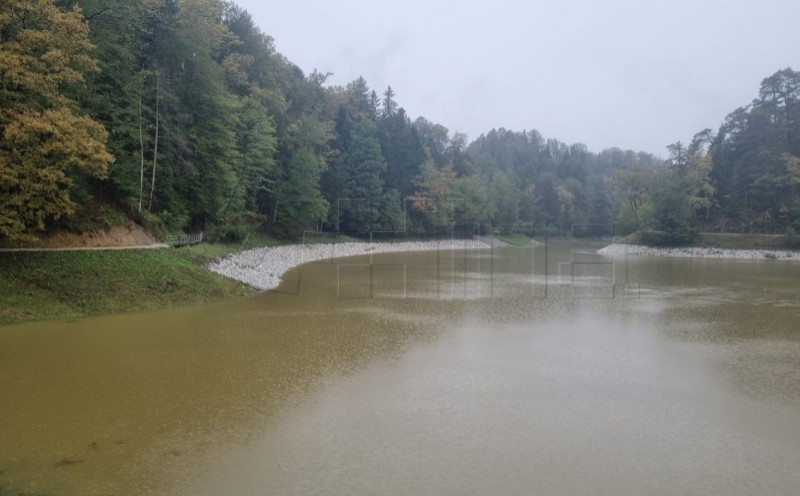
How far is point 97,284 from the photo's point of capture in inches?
642

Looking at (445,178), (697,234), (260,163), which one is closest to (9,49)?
(260,163)

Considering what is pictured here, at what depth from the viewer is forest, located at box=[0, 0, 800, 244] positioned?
15.2 m

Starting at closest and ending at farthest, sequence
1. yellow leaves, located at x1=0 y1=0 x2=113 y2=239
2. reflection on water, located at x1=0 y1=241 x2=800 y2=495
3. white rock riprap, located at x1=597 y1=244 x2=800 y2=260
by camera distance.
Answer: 1. reflection on water, located at x1=0 y1=241 x2=800 y2=495
2. yellow leaves, located at x1=0 y1=0 x2=113 y2=239
3. white rock riprap, located at x1=597 y1=244 x2=800 y2=260

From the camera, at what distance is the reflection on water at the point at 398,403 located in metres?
6.41

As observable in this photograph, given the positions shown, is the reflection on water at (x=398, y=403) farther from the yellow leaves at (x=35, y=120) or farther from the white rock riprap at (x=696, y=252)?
the white rock riprap at (x=696, y=252)

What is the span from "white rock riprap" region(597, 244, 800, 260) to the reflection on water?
126 ft

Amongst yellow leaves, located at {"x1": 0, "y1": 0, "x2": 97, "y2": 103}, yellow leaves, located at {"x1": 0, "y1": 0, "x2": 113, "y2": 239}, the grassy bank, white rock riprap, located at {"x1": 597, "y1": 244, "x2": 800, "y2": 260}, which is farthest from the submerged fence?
white rock riprap, located at {"x1": 597, "y1": 244, "x2": 800, "y2": 260}

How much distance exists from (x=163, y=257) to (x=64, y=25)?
26.0ft

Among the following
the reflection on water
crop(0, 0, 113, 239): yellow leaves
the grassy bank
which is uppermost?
crop(0, 0, 113, 239): yellow leaves

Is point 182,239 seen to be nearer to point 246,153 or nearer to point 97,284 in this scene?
point 97,284

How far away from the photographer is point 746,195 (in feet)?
197

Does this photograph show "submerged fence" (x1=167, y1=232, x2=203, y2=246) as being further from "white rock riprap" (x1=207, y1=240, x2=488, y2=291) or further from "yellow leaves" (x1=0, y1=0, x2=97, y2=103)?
"yellow leaves" (x1=0, y1=0, x2=97, y2=103)

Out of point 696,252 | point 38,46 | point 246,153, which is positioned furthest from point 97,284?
point 696,252

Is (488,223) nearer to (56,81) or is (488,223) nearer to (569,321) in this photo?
(569,321)
